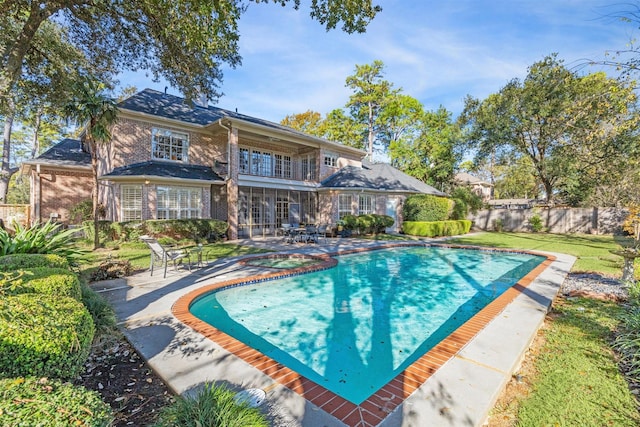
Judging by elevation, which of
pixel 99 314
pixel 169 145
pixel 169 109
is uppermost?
pixel 169 109

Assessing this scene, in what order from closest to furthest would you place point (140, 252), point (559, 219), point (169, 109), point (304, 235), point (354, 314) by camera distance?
point (354, 314), point (140, 252), point (304, 235), point (169, 109), point (559, 219)

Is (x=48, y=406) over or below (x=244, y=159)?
below

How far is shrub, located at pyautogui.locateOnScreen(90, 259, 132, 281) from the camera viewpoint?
8.09m

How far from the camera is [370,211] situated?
74.6 feet

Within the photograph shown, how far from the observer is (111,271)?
8367 millimetres

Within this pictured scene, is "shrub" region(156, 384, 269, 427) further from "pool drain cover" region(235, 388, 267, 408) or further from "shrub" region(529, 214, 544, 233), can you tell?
"shrub" region(529, 214, 544, 233)

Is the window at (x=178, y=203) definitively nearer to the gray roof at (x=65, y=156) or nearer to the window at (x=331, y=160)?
the gray roof at (x=65, y=156)

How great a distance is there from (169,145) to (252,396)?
17.7m

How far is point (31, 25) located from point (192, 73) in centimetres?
393

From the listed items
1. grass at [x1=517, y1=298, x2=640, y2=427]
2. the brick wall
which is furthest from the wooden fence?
the brick wall

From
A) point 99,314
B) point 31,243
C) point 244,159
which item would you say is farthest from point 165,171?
point 99,314

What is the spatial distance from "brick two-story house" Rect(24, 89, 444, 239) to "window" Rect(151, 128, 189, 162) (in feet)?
0.17

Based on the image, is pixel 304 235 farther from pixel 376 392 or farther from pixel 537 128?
pixel 537 128

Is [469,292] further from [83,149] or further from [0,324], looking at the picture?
[83,149]
